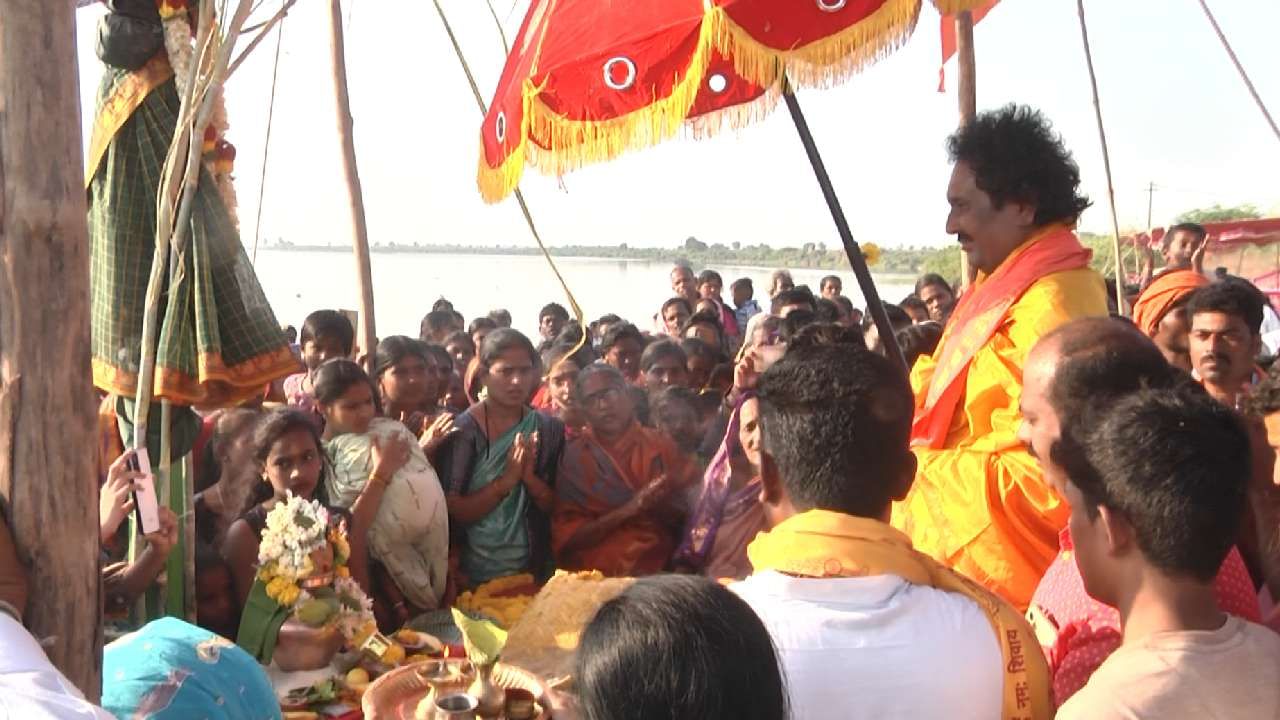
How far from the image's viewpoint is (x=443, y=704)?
8.43 feet

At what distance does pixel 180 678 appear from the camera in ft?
6.71

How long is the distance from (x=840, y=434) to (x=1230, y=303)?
102 inches

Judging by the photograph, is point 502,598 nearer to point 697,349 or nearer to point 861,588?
point 697,349

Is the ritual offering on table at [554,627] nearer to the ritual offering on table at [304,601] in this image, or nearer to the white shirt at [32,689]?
the ritual offering on table at [304,601]

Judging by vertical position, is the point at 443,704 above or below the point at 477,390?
below

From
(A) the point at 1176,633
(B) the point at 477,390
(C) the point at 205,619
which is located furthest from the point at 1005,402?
(B) the point at 477,390

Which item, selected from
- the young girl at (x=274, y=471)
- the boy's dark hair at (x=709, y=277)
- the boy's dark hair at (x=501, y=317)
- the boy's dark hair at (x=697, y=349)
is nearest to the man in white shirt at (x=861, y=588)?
the young girl at (x=274, y=471)

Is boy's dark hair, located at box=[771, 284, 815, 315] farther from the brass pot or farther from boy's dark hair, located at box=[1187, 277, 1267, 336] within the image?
the brass pot

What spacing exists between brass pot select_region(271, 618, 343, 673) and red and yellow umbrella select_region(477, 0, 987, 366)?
1.48 meters

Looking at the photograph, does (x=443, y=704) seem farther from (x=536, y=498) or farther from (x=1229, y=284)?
(x=1229, y=284)

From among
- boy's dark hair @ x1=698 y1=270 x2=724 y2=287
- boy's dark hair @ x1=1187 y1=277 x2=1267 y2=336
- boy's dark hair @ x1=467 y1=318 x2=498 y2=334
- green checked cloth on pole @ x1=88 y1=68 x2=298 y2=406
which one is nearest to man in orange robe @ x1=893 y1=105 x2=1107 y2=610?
boy's dark hair @ x1=1187 y1=277 x2=1267 y2=336

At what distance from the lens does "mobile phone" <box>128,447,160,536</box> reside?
2500 mm

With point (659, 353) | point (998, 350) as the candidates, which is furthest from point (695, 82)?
point (659, 353)

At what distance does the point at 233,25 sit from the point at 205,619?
88.8 inches
